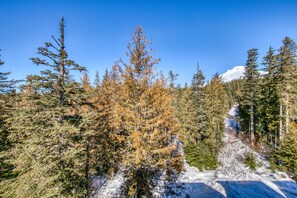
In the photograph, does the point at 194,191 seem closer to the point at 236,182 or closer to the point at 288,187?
the point at 236,182

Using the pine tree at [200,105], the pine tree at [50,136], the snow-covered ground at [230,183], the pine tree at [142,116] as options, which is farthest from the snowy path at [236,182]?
the pine tree at [50,136]

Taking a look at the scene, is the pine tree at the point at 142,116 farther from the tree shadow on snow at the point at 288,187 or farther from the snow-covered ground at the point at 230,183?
the tree shadow on snow at the point at 288,187

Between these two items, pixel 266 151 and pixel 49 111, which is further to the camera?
pixel 266 151

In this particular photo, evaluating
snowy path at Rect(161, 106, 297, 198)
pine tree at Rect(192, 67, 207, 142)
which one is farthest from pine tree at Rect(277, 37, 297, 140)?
pine tree at Rect(192, 67, 207, 142)

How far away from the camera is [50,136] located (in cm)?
778

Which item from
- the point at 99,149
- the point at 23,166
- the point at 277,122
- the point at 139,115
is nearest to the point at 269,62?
the point at 277,122

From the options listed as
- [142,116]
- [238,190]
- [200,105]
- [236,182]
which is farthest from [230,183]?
[142,116]

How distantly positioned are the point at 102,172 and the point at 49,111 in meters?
13.1

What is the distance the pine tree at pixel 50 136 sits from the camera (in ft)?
22.7

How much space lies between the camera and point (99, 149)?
15.0 metres

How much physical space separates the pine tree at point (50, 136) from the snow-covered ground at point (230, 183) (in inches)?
265

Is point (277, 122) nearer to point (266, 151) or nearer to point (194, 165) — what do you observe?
point (266, 151)

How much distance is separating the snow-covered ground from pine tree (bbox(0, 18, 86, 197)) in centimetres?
673

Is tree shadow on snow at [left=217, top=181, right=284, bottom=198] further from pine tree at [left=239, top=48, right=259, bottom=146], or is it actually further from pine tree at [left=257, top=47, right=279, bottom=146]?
pine tree at [left=239, top=48, right=259, bottom=146]
